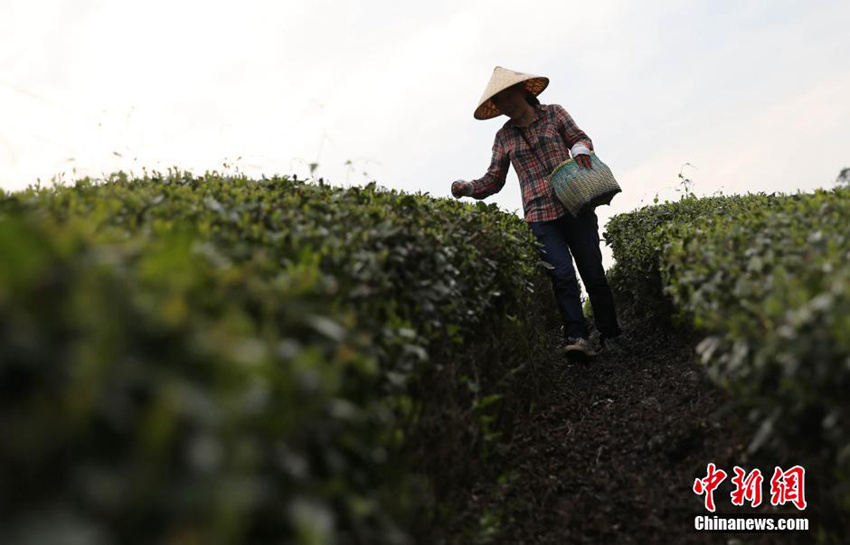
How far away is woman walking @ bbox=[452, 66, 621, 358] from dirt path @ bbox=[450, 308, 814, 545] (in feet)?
3.09

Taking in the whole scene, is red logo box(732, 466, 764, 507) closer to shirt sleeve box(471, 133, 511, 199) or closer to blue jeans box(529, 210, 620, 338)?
blue jeans box(529, 210, 620, 338)

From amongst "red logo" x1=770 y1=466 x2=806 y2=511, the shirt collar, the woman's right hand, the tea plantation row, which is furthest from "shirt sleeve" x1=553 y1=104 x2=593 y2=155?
"red logo" x1=770 y1=466 x2=806 y2=511

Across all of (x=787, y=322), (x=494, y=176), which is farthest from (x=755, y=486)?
(x=494, y=176)

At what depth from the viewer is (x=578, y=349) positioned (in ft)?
21.4

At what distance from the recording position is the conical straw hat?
646cm

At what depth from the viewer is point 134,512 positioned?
1099 millimetres

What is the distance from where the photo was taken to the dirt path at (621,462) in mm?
3521

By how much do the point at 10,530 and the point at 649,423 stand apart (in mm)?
4491

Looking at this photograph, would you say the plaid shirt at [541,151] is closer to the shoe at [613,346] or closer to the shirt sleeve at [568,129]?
the shirt sleeve at [568,129]

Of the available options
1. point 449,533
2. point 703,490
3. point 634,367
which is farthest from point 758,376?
point 634,367

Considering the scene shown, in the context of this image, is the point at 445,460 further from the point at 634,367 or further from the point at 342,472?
the point at 634,367

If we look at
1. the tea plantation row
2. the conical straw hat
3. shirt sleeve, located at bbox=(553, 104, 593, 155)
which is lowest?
the tea plantation row

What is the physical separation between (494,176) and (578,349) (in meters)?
1.88

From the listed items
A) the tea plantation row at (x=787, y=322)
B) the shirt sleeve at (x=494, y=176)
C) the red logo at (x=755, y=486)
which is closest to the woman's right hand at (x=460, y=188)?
the shirt sleeve at (x=494, y=176)
